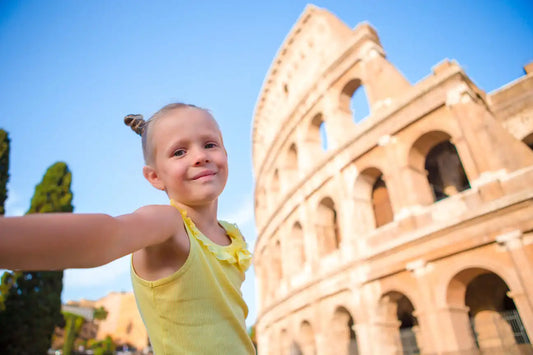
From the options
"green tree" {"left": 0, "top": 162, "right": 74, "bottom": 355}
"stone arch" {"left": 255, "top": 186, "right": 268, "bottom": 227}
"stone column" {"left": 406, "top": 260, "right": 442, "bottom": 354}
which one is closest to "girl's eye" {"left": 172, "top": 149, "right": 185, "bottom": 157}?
"stone column" {"left": 406, "top": 260, "right": 442, "bottom": 354}

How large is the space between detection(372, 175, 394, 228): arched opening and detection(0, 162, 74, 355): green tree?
14.0 meters

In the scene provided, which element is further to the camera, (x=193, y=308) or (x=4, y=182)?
(x=4, y=182)

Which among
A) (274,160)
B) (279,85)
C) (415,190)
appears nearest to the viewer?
(415,190)

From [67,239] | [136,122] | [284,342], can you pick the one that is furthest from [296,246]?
[67,239]

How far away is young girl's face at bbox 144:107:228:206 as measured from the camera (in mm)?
1087

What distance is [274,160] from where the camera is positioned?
719 inches

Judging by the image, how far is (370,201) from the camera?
11.7 meters

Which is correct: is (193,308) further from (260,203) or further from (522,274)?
(260,203)

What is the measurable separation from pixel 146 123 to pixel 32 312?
53.9ft

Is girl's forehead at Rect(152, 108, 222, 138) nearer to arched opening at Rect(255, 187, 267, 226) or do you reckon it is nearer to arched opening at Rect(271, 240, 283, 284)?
arched opening at Rect(271, 240, 283, 284)

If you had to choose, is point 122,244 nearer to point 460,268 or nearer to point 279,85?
point 460,268

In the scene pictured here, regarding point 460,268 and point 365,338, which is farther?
point 365,338

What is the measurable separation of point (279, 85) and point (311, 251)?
11071 millimetres

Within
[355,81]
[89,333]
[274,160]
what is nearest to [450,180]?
[355,81]
